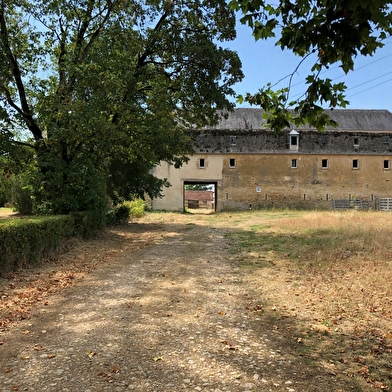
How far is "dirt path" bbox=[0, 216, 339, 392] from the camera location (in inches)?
131

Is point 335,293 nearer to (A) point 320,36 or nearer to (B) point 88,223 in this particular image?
(A) point 320,36

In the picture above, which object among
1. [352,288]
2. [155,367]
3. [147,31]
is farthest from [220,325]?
[147,31]

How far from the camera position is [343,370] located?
357cm

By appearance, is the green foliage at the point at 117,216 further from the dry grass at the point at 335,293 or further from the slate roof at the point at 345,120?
the slate roof at the point at 345,120

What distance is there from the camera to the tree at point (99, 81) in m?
11.7

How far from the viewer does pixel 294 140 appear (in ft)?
116

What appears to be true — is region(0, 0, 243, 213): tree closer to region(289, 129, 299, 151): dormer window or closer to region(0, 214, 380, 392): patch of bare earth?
region(0, 214, 380, 392): patch of bare earth

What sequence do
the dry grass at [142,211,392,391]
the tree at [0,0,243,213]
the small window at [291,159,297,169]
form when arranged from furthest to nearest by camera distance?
the small window at [291,159,297,169] < the tree at [0,0,243,213] < the dry grass at [142,211,392,391]

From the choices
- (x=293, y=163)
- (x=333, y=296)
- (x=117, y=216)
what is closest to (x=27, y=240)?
(x=333, y=296)

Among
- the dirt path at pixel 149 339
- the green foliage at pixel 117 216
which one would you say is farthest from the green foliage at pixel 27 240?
the green foliage at pixel 117 216

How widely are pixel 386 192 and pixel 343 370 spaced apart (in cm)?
3611

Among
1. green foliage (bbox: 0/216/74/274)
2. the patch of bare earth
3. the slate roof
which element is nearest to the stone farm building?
the slate roof

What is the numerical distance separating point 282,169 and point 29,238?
2980 cm

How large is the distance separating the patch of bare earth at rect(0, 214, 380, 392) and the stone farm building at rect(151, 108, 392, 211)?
26.4 m
